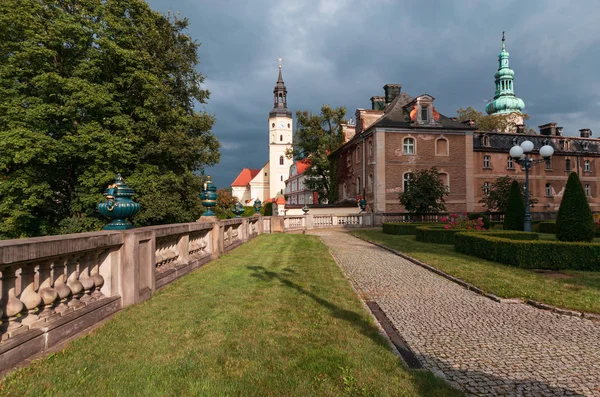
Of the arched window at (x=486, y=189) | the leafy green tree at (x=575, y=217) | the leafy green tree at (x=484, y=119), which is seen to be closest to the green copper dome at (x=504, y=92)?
the leafy green tree at (x=484, y=119)

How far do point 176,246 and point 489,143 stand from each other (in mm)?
39054

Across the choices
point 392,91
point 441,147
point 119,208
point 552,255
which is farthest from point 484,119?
point 119,208

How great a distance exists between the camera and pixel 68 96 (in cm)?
2081

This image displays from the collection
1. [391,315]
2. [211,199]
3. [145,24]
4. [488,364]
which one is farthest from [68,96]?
[488,364]

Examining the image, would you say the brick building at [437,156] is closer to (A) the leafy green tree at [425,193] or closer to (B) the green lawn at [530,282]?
(A) the leafy green tree at [425,193]

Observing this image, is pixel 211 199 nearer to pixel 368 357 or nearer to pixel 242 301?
pixel 242 301

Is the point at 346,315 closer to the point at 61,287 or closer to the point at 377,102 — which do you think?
the point at 61,287

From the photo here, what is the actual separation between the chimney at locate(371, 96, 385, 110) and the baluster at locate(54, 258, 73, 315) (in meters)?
40.4

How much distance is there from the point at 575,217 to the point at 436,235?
576cm

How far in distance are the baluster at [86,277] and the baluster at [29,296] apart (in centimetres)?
80

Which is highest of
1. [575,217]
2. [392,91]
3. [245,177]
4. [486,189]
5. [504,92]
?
[504,92]

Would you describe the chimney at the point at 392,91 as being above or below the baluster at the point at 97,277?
above

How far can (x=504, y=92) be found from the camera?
262 feet

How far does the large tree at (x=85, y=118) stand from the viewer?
805 inches
